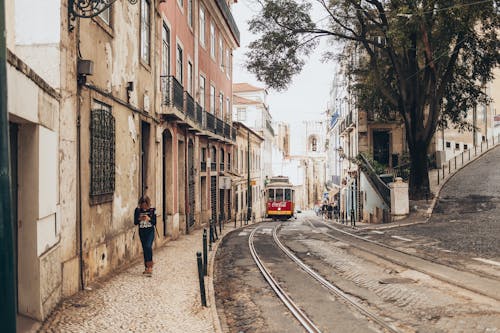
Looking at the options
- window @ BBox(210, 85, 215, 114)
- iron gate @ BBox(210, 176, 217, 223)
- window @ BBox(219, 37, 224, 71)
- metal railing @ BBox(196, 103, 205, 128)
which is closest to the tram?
iron gate @ BBox(210, 176, 217, 223)

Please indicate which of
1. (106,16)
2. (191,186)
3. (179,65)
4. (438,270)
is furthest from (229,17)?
(438,270)

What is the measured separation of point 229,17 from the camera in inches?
1046

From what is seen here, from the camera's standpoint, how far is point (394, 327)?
584cm

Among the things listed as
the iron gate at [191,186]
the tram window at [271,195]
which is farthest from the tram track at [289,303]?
the tram window at [271,195]

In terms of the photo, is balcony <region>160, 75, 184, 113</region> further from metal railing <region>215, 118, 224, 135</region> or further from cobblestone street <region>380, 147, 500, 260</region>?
metal railing <region>215, 118, 224, 135</region>

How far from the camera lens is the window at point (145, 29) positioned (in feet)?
40.6

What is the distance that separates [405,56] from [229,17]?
10.9 meters

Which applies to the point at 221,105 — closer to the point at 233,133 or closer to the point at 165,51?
the point at 233,133

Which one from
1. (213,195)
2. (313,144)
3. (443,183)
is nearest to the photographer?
(443,183)

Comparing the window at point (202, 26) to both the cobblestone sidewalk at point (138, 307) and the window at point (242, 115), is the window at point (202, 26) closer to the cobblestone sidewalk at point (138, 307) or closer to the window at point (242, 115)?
the cobblestone sidewalk at point (138, 307)

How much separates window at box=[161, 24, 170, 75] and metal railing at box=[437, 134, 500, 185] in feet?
46.5

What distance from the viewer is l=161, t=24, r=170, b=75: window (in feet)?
50.3

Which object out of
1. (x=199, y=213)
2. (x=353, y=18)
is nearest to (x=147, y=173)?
(x=199, y=213)

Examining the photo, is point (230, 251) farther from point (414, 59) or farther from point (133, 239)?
point (414, 59)
